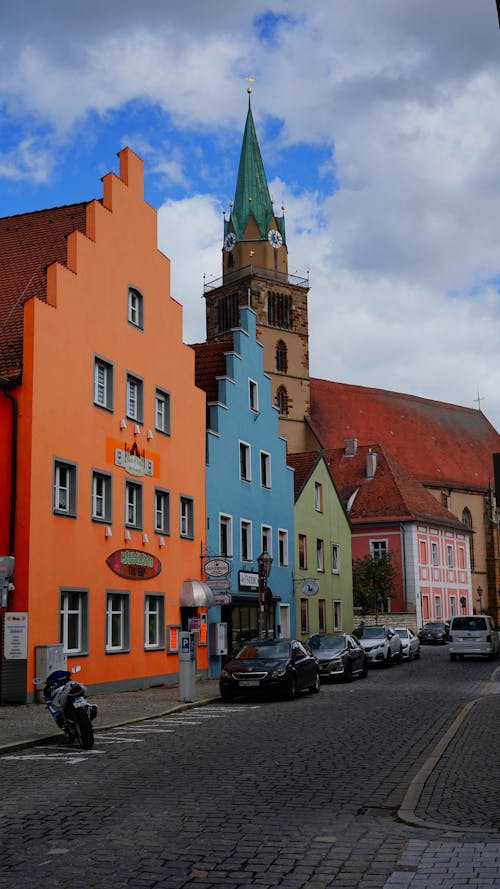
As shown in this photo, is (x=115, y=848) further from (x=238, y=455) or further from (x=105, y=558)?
(x=238, y=455)

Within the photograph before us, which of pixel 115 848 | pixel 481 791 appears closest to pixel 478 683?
pixel 481 791

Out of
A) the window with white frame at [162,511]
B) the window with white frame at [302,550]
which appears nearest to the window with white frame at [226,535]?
the window with white frame at [162,511]

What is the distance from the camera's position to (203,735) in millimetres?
15477

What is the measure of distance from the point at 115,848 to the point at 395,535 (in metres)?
59.3

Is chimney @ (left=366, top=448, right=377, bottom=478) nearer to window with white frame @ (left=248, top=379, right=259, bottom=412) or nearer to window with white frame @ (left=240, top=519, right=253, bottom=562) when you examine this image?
window with white frame @ (left=248, top=379, right=259, bottom=412)

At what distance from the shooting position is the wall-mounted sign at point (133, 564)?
25.9 m

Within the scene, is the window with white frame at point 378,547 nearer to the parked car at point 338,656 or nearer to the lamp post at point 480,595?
the lamp post at point 480,595

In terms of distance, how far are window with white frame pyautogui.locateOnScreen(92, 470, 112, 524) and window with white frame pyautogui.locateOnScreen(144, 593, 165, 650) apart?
3231mm

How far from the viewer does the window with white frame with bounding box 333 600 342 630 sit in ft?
154

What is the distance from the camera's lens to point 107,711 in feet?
64.7

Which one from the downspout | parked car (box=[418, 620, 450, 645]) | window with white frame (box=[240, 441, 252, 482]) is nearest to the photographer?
the downspout

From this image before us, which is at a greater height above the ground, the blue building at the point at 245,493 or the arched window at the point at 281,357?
the arched window at the point at 281,357

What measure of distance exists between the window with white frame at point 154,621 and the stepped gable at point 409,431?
5127 centimetres

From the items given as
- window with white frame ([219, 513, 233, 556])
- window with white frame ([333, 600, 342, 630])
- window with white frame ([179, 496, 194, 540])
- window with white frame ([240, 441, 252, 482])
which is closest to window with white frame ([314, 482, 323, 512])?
window with white frame ([333, 600, 342, 630])
